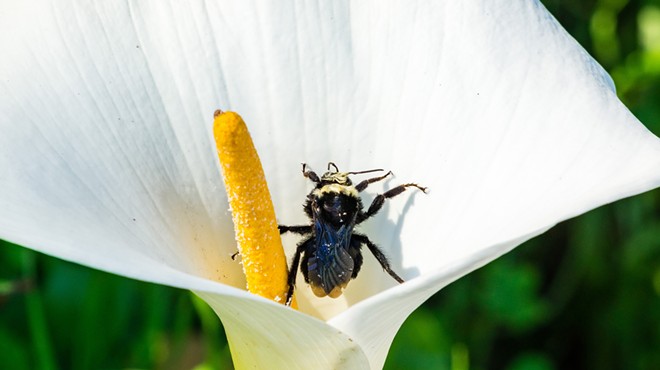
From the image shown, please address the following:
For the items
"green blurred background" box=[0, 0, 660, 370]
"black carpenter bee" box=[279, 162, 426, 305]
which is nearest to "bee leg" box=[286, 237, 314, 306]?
"black carpenter bee" box=[279, 162, 426, 305]

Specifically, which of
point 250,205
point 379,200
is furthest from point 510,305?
point 250,205

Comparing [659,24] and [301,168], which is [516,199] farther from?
[659,24]

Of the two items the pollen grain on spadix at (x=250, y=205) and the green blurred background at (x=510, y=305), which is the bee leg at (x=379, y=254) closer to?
the pollen grain on spadix at (x=250, y=205)

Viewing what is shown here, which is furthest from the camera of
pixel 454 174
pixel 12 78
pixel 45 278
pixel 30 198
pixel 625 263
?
pixel 625 263

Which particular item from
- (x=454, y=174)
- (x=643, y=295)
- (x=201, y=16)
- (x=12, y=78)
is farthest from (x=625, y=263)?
(x=12, y=78)

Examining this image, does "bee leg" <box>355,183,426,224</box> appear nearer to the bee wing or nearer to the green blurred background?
the bee wing

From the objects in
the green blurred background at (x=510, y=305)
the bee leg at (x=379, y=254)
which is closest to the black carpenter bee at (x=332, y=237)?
the bee leg at (x=379, y=254)
